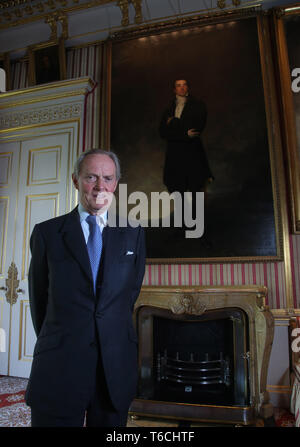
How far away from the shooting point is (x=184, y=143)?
3.68m

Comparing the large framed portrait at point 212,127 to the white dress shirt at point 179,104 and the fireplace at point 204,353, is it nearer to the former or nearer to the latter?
the white dress shirt at point 179,104

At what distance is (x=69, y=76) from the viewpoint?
443cm

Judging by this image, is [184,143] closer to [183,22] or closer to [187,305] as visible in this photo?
[183,22]

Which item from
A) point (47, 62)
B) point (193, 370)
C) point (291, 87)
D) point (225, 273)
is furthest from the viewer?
point (47, 62)

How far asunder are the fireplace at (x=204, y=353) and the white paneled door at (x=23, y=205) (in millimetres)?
1699

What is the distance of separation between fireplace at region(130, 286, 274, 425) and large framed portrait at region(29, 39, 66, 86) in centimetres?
329

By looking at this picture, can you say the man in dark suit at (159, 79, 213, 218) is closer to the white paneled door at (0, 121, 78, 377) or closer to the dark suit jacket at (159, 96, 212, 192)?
the dark suit jacket at (159, 96, 212, 192)

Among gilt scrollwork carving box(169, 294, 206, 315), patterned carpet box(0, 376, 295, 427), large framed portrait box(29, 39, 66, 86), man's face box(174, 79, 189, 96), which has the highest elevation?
large framed portrait box(29, 39, 66, 86)

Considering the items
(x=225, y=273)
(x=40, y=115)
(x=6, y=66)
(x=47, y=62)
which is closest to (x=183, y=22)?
(x=47, y=62)

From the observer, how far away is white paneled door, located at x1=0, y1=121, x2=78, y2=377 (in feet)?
13.1

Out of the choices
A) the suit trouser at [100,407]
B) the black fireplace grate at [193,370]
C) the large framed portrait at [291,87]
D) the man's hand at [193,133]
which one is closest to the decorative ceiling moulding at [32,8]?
the man's hand at [193,133]

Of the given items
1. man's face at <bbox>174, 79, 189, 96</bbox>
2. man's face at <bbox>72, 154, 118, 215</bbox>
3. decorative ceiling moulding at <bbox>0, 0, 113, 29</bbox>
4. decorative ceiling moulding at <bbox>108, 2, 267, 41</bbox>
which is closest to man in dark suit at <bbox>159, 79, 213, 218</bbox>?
man's face at <bbox>174, 79, 189, 96</bbox>

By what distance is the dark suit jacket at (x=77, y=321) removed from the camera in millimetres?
1000

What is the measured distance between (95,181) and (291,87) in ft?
10.4
